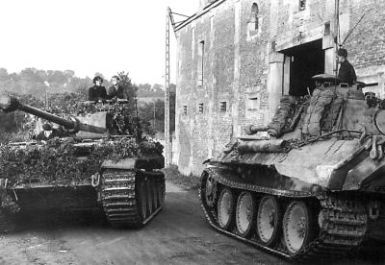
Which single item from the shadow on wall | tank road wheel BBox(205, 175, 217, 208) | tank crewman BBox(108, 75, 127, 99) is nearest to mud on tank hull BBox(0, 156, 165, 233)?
tank road wheel BBox(205, 175, 217, 208)

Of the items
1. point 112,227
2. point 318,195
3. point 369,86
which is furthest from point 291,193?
point 369,86

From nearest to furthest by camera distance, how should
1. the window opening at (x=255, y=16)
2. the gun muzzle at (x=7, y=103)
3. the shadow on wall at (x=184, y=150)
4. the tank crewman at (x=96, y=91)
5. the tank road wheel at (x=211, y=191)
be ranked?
the gun muzzle at (x=7, y=103), the tank road wheel at (x=211, y=191), the tank crewman at (x=96, y=91), the window opening at (x=255, y=16), the shadow on wall at (x=184, y=150)

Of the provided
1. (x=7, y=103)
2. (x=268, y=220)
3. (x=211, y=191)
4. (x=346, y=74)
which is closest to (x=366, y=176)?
(x=268, y=220)

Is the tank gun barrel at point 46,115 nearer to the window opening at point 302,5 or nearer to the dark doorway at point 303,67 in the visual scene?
the window opening at point 302,5

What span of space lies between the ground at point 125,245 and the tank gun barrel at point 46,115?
5.79 feet

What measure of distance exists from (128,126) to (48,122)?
5.82 feet

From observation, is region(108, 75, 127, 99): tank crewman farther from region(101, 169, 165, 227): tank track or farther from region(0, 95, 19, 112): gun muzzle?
region(0, 95, 19, 112): gun muzzle

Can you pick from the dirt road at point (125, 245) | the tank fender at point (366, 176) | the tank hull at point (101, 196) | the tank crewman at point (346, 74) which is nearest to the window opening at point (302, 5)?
the tank crewman at point (346, 74)

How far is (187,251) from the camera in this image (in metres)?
7.90

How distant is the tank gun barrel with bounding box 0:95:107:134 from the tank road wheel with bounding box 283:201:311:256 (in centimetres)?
428

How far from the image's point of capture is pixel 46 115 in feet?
31.0

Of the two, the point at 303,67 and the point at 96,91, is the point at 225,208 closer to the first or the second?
the point at 96,91

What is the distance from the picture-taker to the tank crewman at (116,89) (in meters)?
12.0

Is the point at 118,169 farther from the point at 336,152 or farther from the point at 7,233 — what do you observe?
the point at 336,152
